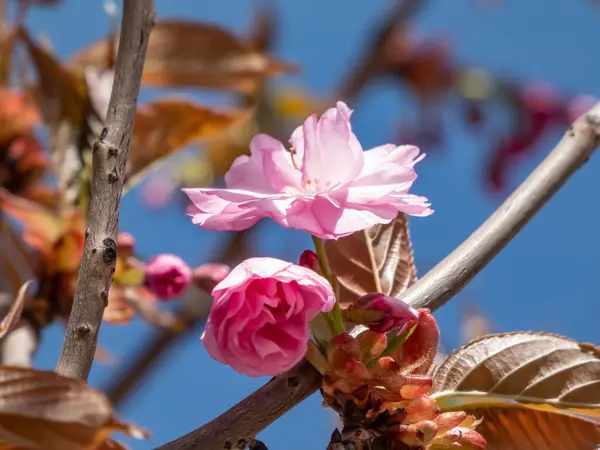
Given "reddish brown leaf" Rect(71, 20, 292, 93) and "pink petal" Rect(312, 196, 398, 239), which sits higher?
"reddish brown leaf" Rect(71, 20, 292, 93)

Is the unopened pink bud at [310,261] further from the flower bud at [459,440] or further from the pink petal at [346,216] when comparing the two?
the flower bud at [459,440]

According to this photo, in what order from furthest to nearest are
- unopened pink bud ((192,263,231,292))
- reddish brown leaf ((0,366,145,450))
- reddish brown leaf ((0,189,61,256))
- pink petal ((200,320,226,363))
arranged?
reddish brown leaf ((0,189,61,256)), unopened pink bud ((192,263,231,292)), pink petal ((200,320,226,363)), reddish brown leaf ((0,366,145,450))

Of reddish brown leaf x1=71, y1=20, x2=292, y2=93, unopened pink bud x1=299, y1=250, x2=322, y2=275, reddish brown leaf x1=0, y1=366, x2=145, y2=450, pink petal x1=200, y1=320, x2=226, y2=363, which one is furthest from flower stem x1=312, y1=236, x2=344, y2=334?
reddish brown leaf x1=71, y1=20, x2=292, y2=93

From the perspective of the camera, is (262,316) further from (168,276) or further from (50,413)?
(168,276)

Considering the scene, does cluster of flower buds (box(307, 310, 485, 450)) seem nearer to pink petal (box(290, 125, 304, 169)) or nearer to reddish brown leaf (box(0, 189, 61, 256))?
pink petal (box(290, 125, 304, 169))

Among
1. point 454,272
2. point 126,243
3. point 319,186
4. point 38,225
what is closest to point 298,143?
point 319,186

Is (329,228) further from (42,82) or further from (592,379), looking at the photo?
(42,82)
